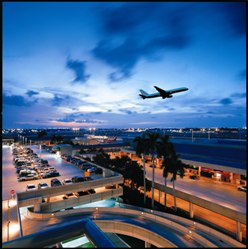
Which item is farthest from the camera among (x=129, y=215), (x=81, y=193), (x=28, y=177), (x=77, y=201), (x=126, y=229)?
(x=28, y=177)

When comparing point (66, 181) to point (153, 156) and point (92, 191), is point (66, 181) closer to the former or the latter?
point (92, 191)

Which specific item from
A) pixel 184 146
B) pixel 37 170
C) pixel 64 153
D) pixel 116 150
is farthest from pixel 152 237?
pixel 116 150

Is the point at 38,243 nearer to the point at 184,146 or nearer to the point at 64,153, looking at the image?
the point at 184,146

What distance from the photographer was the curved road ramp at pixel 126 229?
28.2ft

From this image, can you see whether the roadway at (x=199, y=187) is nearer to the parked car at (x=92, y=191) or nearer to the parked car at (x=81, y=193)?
the parked car at (x=92, y=191)

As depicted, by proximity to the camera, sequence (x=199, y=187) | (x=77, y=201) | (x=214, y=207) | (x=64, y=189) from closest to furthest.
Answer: (x=214, y=207) → (x=64, y=189) → (x=77, y=201) → (x=199, y=187)

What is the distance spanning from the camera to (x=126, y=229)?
1741 cm

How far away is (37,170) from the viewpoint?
105 ft

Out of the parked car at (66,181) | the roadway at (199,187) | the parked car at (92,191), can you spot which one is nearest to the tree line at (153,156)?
the roadway at (199,187)

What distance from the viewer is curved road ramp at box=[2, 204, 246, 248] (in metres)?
8.59

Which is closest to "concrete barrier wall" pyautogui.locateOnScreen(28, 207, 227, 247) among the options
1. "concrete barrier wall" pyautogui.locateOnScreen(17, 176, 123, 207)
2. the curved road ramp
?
the curved road ramp

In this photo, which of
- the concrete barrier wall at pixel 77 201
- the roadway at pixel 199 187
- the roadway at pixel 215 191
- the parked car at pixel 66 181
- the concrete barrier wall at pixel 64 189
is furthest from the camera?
the parked car at pixel 66 181

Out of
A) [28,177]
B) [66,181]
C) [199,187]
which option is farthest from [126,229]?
[28,177]

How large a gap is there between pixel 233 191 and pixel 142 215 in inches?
555
